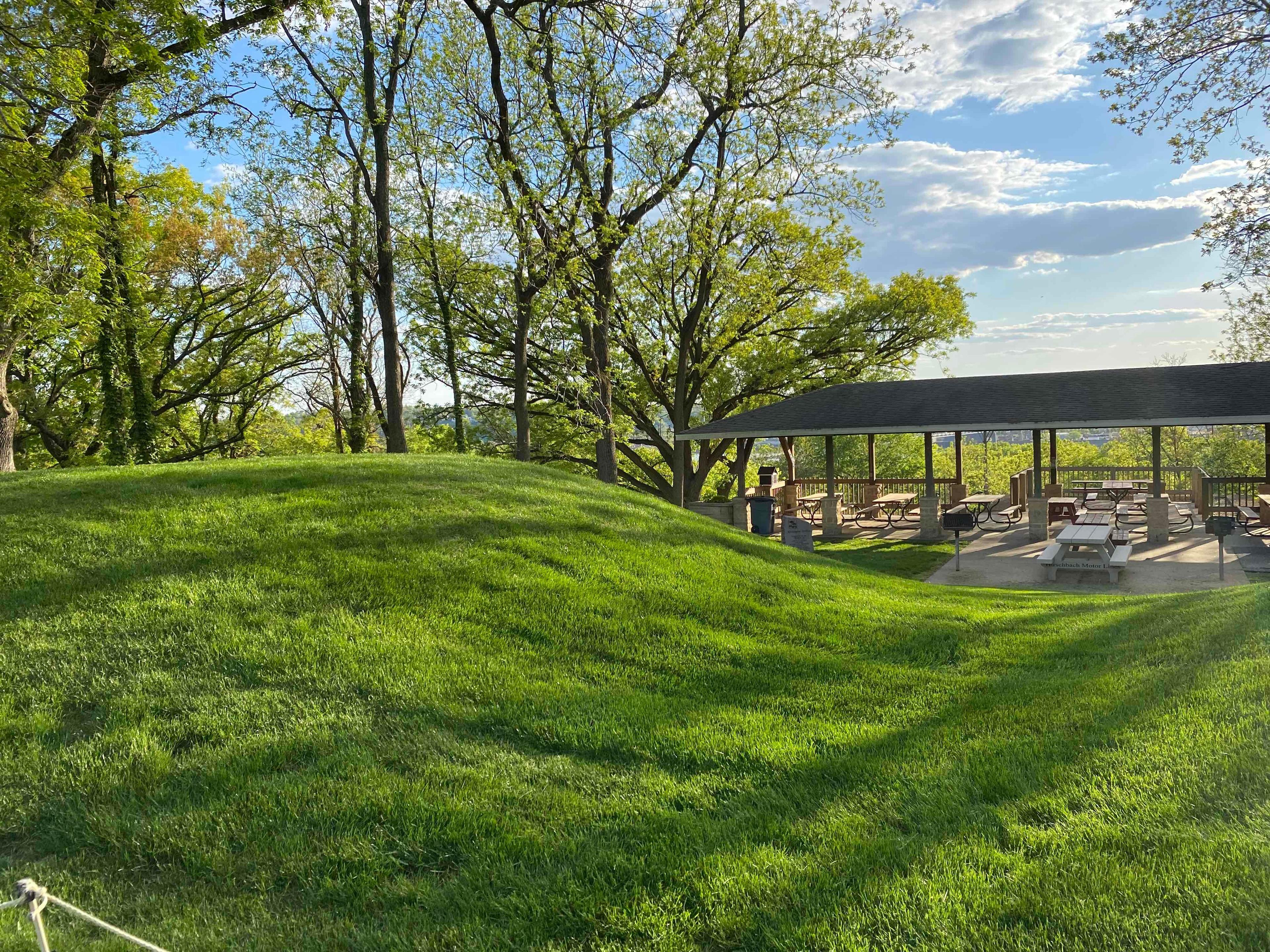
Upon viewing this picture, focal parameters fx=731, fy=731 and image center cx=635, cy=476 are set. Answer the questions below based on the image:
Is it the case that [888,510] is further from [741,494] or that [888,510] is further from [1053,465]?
[1053,465]

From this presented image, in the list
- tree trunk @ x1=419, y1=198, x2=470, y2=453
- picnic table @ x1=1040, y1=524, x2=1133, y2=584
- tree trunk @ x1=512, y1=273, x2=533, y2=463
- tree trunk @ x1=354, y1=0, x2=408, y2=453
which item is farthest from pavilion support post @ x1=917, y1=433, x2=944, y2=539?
tree trunk @ x1=419, y1=198, x2=470, y2=453

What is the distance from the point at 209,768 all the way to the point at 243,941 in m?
1.26

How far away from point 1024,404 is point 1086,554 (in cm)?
529

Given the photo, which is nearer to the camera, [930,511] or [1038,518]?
[1038,518]

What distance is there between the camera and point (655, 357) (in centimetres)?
2734

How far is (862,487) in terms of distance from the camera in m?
24.4

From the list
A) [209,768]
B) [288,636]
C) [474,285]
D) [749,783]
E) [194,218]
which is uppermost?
[194,218]

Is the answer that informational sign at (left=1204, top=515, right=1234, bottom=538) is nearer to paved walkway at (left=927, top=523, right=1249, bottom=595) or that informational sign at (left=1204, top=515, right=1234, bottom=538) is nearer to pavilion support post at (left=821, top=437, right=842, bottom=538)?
paved walkway at (left=927, top=523, right=1249, bottom=595)

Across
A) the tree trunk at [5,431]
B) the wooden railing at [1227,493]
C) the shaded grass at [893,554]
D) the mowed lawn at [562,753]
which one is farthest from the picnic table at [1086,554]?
the tree trunk at [5,431]

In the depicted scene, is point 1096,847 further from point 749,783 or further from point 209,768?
point 209,768

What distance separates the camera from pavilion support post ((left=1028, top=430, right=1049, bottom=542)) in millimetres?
17016

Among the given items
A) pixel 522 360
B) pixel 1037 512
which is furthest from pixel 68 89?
pixel 1037 512

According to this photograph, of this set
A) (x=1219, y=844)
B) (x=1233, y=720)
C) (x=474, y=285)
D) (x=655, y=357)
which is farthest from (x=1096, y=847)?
(x=655, y=357)

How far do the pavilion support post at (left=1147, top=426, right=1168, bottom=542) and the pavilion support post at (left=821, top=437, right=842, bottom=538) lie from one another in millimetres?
6745
